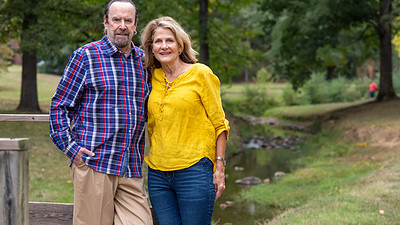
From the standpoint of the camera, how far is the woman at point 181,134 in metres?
3.33

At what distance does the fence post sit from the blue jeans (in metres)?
0.92

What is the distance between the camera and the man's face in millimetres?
3355

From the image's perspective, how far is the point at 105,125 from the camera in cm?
323

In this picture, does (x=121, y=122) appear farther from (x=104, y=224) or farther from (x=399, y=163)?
Answer: (x=399, y=163)

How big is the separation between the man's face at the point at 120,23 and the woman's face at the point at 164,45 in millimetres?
200

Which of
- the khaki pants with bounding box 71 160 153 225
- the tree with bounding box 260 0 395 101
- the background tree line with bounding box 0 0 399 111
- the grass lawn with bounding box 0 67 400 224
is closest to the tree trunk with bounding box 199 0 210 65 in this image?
the background tree line with bounding box 0 0 399 111

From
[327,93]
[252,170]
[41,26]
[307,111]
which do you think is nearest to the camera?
[252,170]

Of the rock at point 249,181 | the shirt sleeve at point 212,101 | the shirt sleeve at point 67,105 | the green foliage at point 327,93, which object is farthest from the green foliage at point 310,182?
the green foliage at point 327,93

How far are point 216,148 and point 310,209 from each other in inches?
187

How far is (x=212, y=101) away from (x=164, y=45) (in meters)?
0.53

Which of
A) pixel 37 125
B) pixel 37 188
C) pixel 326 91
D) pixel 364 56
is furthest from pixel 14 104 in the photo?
pixel 326 91

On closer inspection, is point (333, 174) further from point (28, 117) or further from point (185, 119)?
point (28, 117)

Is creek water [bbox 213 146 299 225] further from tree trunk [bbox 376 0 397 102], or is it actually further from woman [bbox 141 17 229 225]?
Result: tree trunk [bbox 376 0 397 102]

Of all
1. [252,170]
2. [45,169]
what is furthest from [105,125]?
[252,170]
